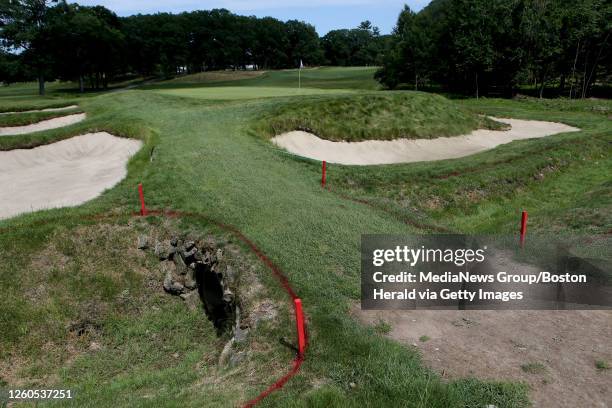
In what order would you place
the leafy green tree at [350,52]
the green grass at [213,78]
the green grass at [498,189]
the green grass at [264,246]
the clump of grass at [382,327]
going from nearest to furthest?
the green grass at [264,246] → the clump of grass at [382,327] → the green grass at [498,189] → the green grass at [213,78] → the leafy green tree at [350,52]

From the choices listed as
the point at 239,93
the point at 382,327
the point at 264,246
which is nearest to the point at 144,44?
the point at 239,93

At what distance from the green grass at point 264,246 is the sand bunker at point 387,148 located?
298 cm

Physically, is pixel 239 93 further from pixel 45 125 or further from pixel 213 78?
pixel 213 78

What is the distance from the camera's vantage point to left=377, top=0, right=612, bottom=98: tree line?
56.2m

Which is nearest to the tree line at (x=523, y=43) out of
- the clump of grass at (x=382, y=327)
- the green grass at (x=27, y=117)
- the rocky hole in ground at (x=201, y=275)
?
the green grass at (x=27, y=117)

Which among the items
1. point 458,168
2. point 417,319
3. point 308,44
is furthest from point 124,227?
point 308,44

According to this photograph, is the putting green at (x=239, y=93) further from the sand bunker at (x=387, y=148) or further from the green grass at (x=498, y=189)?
the green grass at (x=498, y=189)

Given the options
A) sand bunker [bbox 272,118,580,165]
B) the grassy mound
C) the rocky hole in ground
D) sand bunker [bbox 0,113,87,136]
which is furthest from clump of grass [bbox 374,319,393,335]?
sand bunker [bbox 0,113,87,136]

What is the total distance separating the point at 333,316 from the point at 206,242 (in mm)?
5946

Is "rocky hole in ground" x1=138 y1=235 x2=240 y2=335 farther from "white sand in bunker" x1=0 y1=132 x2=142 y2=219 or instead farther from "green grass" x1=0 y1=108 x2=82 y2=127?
"green grass" x1=0 y1=108 x2=82 y2=127

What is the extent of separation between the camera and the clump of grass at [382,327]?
9312mm

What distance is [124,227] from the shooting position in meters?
15.5

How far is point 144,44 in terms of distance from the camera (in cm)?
11269

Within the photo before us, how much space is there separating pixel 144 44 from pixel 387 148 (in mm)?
103681
